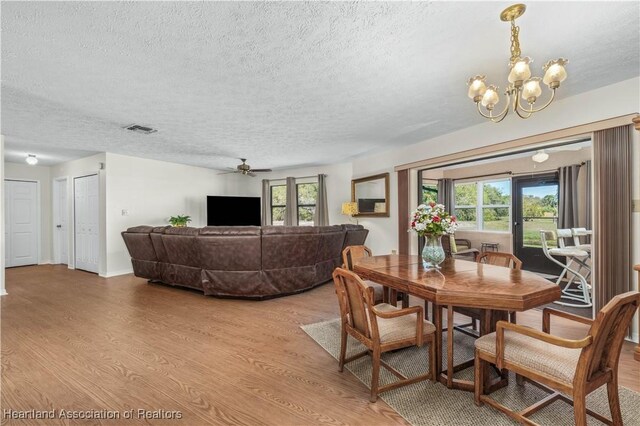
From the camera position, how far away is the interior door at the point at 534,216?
562cm

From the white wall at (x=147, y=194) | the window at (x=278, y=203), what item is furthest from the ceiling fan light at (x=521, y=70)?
the window at (x=278, y=203)

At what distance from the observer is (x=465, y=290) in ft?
5.81

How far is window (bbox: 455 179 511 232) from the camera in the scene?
6508 millimetres

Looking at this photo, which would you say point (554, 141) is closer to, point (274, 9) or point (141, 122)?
point (274, 9)

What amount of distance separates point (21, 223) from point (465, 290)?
915cm

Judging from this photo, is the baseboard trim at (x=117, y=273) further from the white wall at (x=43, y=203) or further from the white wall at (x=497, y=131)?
the white wall at (x=497, y=131)

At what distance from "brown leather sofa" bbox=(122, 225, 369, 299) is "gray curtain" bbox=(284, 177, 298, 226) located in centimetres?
316

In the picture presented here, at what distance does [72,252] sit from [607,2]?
8.86 metres

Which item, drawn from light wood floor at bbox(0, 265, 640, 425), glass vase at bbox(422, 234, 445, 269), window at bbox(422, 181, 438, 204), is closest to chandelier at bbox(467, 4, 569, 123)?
glass vase at bbox(422, 234, 445, 269)

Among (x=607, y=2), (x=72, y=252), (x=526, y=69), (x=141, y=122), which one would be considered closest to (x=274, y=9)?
(x=526, y=69)

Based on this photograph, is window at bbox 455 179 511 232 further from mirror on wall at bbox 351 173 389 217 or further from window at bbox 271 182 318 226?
window at bbox 271 182 318 226

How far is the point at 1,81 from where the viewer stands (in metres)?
2.60

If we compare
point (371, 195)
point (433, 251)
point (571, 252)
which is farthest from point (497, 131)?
point (371, 195)

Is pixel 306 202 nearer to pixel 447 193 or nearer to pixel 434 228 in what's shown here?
pixel 447 193
